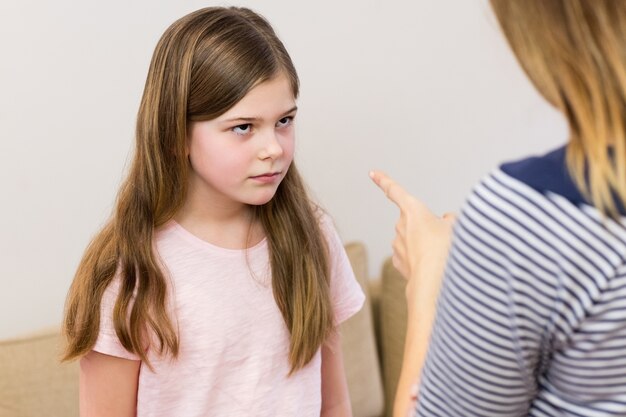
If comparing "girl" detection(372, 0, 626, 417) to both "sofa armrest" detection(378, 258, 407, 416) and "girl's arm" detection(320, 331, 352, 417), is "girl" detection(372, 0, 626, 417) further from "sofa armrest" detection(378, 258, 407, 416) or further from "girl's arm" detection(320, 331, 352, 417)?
"sofa armrest" detection(378, 258, 407, 416)

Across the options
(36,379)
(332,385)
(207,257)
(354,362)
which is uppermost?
(207,257)

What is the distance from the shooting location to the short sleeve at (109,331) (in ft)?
4.17

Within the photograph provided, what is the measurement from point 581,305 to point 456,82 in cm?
170

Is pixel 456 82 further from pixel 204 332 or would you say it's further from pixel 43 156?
pixel 204 332

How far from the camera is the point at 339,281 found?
1502 millimetres

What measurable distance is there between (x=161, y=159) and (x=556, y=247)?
728 millimetres

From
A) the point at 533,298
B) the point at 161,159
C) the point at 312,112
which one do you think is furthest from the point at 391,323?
the point at 533,298

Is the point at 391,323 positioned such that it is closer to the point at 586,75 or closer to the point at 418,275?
the point at 418,275

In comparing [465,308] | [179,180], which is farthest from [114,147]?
[465,308]

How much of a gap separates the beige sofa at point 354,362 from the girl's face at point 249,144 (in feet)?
2.34

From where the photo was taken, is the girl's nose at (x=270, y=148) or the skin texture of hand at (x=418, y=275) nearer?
the skin texture of hand at (x=418, y=275)

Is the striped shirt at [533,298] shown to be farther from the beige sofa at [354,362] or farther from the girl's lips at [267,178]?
the beige sofa at [354,362]

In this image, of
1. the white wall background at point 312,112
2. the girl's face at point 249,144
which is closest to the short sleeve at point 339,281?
the girl's face at point 249,144

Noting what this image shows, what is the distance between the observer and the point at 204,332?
1.33 metres
